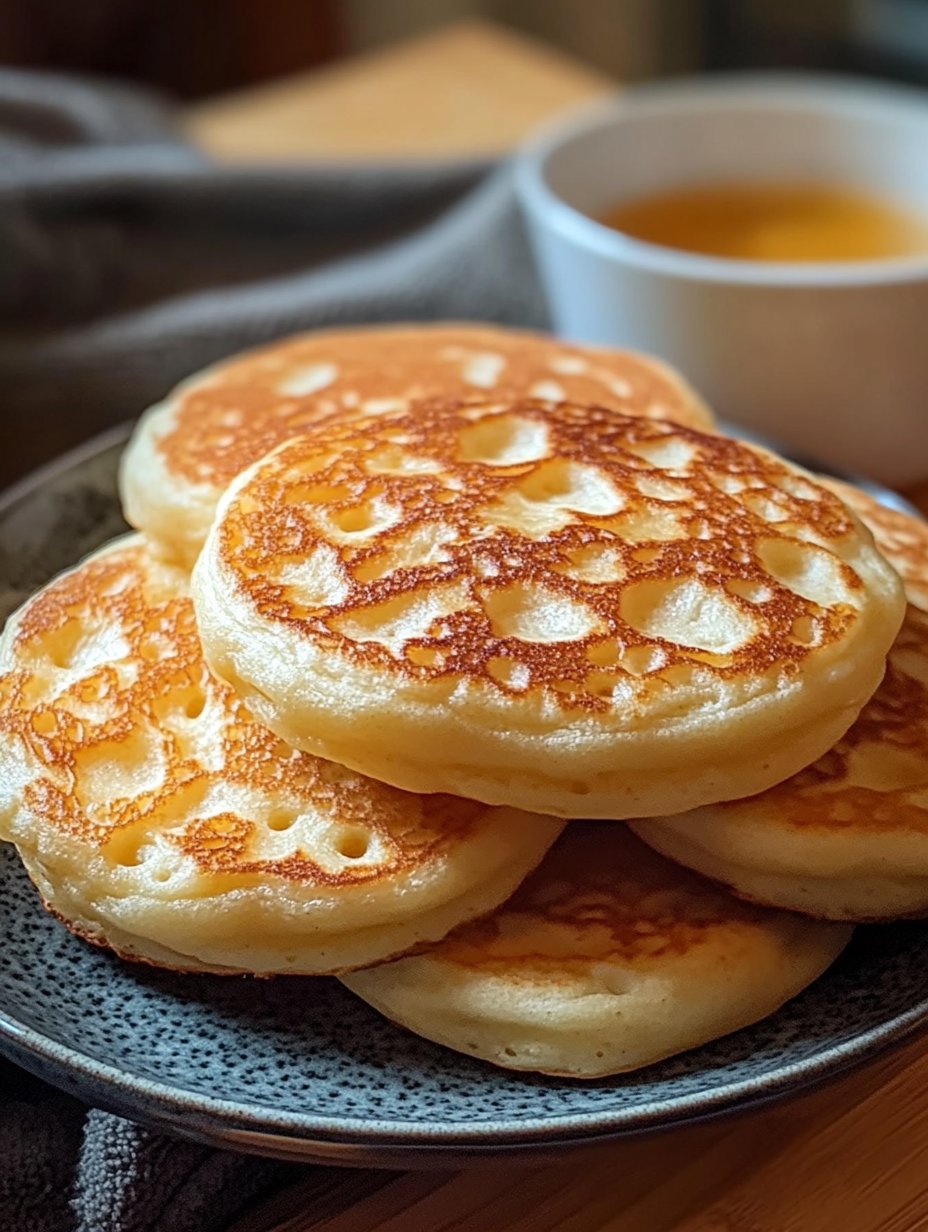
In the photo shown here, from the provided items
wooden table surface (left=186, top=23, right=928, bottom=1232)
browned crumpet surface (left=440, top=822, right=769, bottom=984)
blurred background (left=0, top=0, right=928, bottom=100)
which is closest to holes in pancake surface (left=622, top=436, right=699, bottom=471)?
browned crumpet surface (left=440, top=822, right=769, bottom=984)

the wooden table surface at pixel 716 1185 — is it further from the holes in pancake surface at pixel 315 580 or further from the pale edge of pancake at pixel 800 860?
the holes in pancake surface at pixel 315 580

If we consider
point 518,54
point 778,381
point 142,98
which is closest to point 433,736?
point 778,381

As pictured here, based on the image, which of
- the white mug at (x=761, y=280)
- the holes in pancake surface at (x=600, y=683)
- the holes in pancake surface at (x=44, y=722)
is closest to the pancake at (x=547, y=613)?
the holes in pancake surface at (x=600, y=683)

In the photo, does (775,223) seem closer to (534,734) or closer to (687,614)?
(687,614)

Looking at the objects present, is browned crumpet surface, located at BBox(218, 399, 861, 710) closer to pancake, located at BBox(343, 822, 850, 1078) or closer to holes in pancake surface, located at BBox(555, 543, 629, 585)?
holes in pancake surface, located at BBox(555, 543, 629, 585)

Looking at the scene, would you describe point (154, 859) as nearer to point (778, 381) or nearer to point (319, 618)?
point (319, 618)
